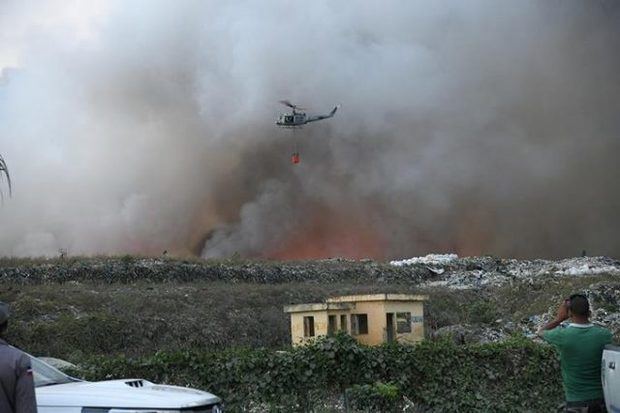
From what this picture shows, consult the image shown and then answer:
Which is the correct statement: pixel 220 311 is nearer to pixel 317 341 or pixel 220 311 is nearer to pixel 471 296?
pixel 471 296

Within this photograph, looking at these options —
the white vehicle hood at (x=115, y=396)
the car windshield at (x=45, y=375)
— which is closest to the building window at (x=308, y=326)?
the car windshield at (x=45, y=375)

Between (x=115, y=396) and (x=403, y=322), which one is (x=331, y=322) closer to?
(x=403, y=322)

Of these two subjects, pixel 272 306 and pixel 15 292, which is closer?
pixel 15 292

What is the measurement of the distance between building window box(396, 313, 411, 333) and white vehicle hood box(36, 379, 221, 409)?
55.3 feet

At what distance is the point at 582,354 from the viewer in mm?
8805

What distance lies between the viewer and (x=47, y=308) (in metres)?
34.3

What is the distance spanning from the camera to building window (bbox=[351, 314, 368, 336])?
84.3 ft

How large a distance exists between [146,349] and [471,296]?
685 inches

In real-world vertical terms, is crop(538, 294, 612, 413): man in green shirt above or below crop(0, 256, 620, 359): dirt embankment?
below

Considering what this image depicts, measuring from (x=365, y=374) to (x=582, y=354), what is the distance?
529cm

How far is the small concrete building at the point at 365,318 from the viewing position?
992 inches

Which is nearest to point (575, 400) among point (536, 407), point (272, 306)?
point (536, 407)

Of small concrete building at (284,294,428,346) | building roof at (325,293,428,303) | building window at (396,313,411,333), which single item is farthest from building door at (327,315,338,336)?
building window at (396,313,411,333)

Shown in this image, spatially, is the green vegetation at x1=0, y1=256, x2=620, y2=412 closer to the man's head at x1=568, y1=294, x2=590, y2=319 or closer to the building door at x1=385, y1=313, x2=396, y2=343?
the building door at x1=385, y1=313, x2=396, y2=343
